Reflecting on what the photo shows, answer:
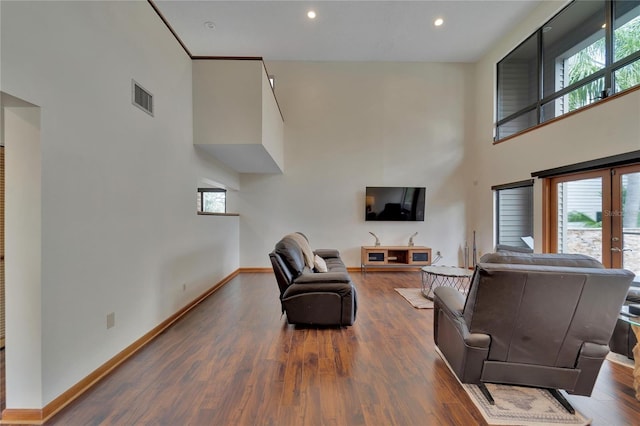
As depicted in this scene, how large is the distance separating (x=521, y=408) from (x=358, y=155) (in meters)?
4.92

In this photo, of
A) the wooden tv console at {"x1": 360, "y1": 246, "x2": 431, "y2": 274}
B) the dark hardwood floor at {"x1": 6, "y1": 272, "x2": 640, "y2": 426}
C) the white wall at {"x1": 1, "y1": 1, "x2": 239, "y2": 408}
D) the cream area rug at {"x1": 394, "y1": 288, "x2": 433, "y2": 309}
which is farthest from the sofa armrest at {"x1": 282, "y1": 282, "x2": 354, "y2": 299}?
the wooden tv console at {"x1": 360, "y1": 246, "x2": 431, "y2": 274}

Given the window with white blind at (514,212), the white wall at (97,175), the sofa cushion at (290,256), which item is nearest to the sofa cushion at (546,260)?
the sofa cushion at (290,256)

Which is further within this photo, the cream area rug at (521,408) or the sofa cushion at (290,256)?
the sofa cushion at (290,256)

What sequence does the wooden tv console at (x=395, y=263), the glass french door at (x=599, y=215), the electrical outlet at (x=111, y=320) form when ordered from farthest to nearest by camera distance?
1. the wooden tv console at (x=395, y=263)
2. the glass french door at (x=599, y=215)
3. the electrical outlet at (x=111, y=320)

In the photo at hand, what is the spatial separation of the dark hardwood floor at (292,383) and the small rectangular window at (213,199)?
274 centimetres

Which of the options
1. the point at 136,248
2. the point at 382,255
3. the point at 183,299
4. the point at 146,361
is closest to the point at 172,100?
the point at 136,248

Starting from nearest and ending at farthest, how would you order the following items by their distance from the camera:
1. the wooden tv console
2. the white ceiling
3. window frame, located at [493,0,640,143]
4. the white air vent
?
1. the white air vent
2. window frame, located at [493,0,640,143]
3. the white ceiling
4. the wooden tv console

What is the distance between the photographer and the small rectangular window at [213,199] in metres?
5.09

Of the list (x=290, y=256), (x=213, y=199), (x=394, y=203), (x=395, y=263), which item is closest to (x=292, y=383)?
(x=290, y=256)

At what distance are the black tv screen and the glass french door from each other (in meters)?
2.24

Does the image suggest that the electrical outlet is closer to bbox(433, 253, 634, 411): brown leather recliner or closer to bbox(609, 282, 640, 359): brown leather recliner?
bbox(433, 253, 634, 411): brown leather recliner

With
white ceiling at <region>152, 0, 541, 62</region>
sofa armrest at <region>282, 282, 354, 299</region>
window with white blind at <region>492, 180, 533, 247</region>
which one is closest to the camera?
sofa armrest at <region>282, 282, 354, 299</region>

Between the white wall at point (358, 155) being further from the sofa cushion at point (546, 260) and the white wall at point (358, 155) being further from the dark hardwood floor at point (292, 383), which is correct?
the sofa cushion at point (546, 260)

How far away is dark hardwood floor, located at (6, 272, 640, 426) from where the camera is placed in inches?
61.0
